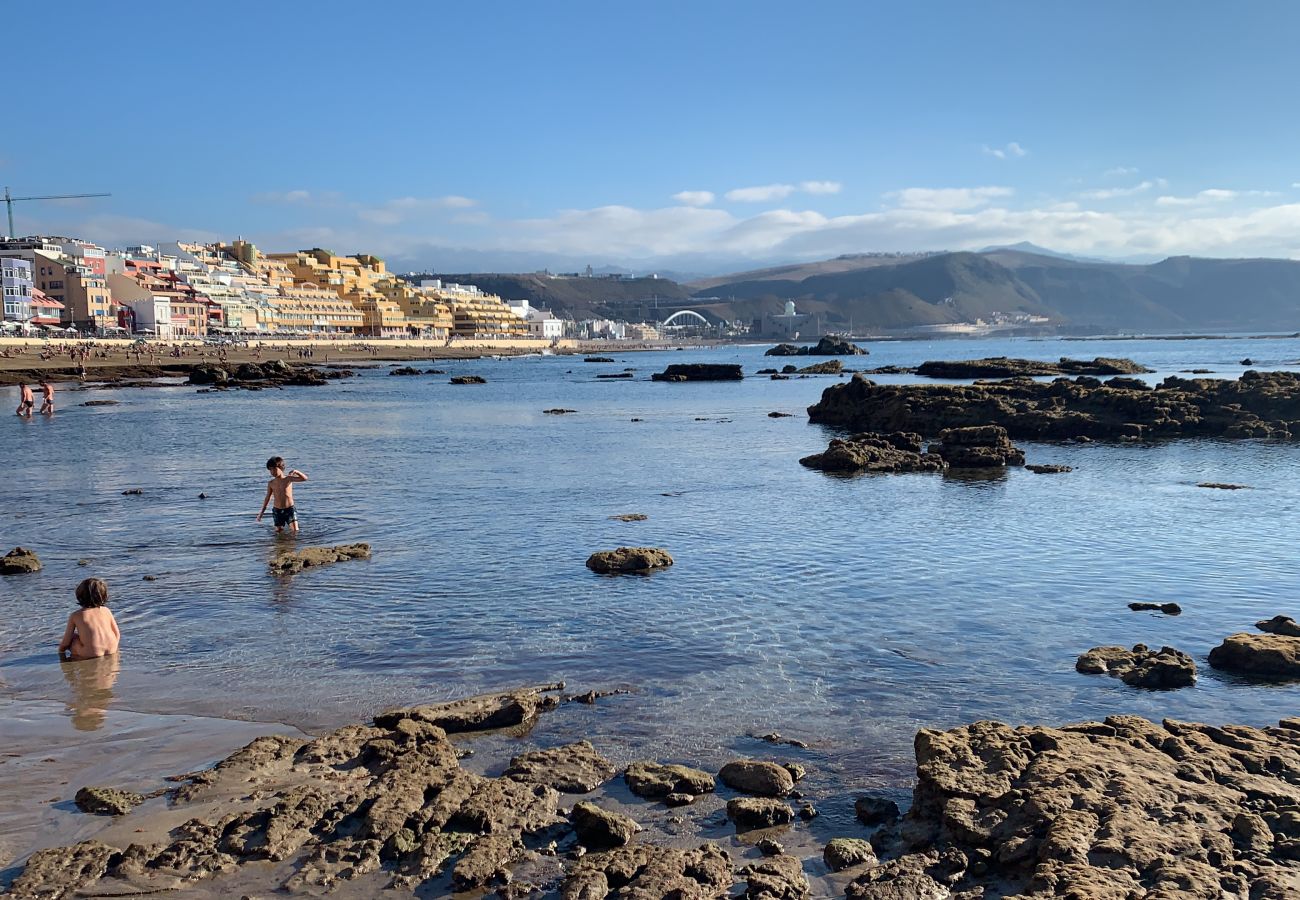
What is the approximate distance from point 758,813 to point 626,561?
699cm

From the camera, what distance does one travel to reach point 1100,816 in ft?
17.6

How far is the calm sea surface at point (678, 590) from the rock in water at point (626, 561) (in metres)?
0.31

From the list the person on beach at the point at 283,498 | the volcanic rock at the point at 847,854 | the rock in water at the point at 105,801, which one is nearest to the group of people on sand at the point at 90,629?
the rock in water at the point at 105,801

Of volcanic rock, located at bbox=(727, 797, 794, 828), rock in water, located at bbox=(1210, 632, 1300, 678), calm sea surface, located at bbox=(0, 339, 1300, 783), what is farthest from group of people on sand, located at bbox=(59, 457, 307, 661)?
rock in water, located at bbox=(1210, 632, 1300, 678)

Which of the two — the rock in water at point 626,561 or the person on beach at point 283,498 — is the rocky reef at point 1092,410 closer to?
the rock in water at point 626,561

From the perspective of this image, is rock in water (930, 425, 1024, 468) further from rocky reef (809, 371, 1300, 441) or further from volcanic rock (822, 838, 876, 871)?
volcanic rock (822, 838, 876, 871)

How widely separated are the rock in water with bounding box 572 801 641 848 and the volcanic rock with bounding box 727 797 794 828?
2.04 ft

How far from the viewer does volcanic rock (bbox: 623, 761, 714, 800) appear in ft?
20.1

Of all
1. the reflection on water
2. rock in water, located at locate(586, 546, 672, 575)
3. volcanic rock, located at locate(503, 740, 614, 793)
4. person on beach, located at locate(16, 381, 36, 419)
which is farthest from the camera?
person on beach, located at locate(16, 381, 36, 419)

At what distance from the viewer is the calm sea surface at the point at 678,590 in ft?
26.2

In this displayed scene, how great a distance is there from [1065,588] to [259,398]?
50865mm

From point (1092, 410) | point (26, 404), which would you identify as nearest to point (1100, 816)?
point (1092, 410)

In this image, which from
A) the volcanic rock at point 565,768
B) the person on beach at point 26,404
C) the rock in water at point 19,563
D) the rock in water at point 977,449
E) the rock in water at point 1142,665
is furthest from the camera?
the person on beach at point 26,404

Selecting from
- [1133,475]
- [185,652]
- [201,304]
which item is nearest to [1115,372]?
[1133,475]
